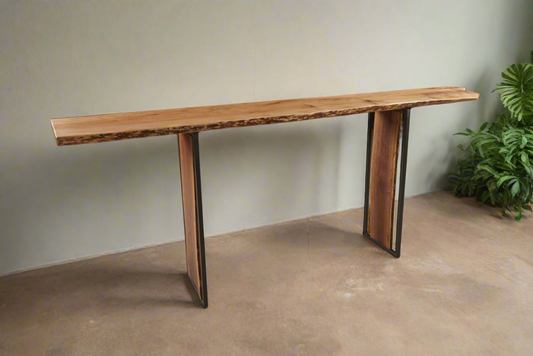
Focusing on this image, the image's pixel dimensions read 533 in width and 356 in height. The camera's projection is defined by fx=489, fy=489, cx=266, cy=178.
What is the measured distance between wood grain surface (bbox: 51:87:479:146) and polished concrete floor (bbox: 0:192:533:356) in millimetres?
910

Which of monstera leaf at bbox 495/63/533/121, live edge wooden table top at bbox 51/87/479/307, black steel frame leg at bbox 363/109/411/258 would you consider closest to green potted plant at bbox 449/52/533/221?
monstera leaf at bbox 495/63/533/121

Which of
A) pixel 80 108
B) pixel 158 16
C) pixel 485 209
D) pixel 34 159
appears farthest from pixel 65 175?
pixel 485 209

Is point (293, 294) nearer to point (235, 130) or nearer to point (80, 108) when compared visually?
point (235, 130)

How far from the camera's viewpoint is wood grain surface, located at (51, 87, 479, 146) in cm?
190

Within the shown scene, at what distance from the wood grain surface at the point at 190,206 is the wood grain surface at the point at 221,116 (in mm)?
134

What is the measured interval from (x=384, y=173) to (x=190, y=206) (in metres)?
1.18

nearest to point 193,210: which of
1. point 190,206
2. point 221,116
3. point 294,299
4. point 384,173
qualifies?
point 190,206

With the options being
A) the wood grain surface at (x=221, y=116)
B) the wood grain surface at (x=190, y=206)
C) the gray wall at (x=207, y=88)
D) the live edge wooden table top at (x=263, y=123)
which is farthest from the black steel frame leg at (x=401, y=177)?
the wood grain surface at (x=190, y=206)

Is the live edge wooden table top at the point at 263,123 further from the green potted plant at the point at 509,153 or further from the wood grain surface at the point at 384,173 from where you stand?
the green potted plant at the point at 509,153

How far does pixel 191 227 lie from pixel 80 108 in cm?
89

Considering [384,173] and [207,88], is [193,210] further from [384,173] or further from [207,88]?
[384,173]

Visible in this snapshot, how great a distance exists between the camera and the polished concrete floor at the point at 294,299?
2148 millimetres

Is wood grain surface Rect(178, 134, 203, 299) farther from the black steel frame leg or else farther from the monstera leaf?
the monstera leaf

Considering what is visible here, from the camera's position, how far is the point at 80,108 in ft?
8.57
